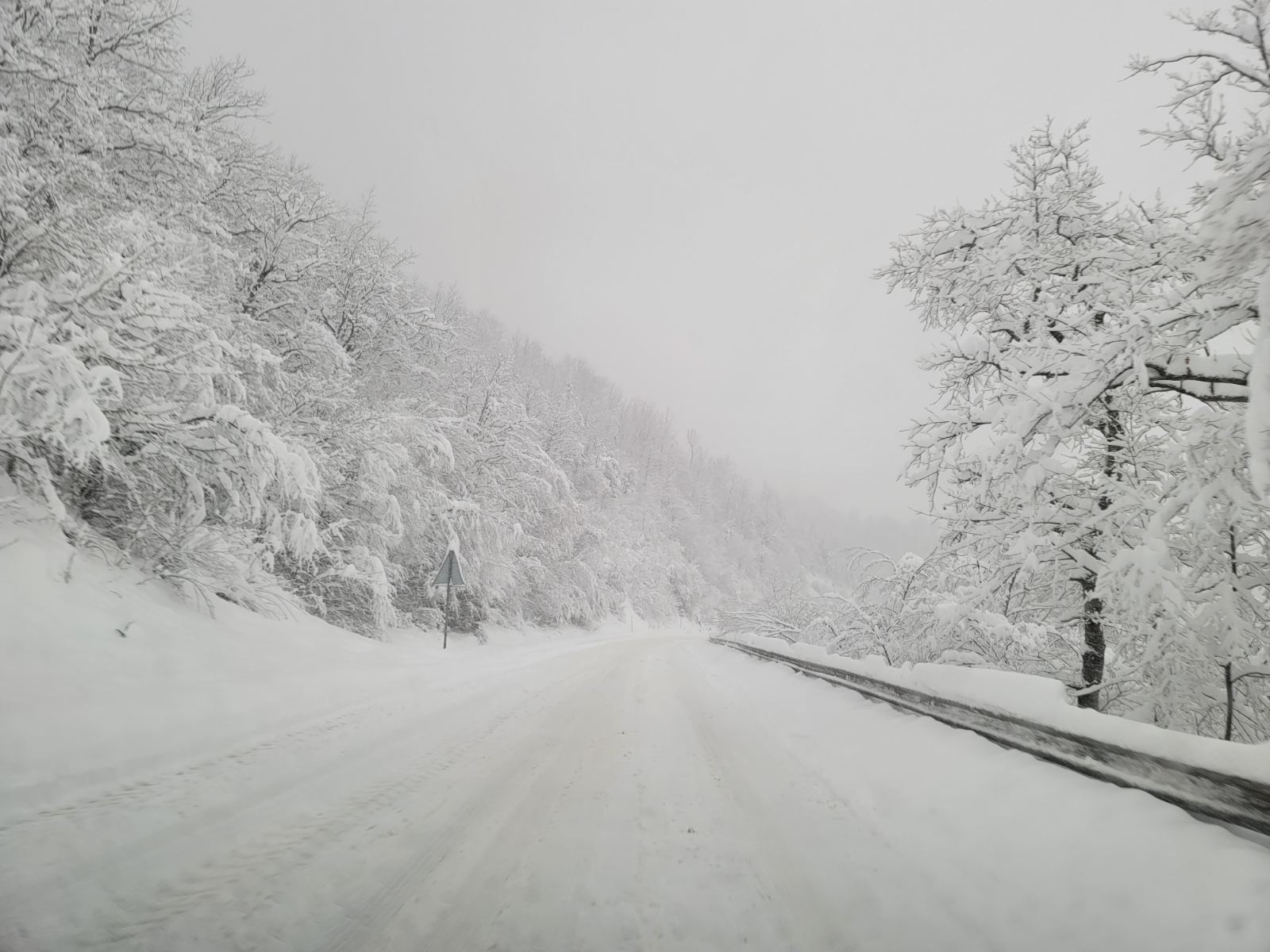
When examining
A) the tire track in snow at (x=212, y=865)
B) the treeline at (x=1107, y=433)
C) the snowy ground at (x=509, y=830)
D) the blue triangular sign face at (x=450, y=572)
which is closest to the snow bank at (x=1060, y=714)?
the snowy ground at (x=509, y=830)

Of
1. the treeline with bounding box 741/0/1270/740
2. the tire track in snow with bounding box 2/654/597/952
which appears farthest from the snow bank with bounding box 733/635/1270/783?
the tire track in snow with bounding box 2/654/597/952

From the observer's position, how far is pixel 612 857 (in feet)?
9.31

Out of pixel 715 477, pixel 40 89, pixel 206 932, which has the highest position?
pixel 715 477

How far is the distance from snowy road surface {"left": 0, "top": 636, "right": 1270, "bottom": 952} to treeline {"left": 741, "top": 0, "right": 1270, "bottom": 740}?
1.86 metres

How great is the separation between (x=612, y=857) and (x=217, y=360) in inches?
296

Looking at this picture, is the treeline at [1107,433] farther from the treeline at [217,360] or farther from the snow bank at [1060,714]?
the treeline at [217,360]

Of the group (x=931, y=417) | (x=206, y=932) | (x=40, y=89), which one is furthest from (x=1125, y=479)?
(x=40, y=89)

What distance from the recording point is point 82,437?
4969 millimetres

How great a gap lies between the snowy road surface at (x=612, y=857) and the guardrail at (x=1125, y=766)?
89 mm

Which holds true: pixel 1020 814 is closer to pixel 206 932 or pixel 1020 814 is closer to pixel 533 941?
pixel 533 941

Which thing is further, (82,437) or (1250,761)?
(82,437)

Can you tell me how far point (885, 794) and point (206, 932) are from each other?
402 centimetres

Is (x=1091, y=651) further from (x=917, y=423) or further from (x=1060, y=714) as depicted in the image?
(x=1060, y=714)

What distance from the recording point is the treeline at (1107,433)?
3418mm
